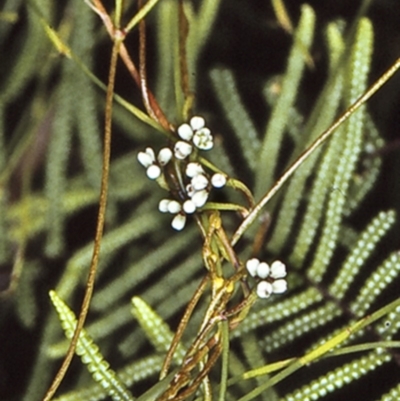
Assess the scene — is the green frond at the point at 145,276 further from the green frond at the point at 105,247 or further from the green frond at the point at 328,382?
the green frond at the point at 328,382

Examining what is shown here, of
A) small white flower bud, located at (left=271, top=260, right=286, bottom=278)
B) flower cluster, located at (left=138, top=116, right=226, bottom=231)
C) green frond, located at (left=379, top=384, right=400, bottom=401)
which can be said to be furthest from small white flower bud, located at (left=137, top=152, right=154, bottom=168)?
green frond, located at (left=379, top=384, right=400, bottom=401)

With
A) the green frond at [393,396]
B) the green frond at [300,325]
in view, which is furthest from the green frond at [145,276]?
the green frond at [393,396]

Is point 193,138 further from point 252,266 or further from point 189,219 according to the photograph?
point 189,219

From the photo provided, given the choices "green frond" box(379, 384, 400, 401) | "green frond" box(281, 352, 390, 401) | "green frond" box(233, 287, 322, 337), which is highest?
"green frond" box(233, 287, 322, 337)

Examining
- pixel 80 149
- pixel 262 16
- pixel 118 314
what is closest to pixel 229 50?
pixel 262 16

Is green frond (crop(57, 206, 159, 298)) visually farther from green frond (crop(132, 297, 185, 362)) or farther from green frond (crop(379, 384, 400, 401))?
green frond (crop(379, 384, 400, 401))

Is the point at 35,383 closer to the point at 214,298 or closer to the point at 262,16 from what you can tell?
the point at 214,298

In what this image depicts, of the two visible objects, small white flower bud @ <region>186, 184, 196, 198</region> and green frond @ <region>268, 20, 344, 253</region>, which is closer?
small white flower bud @ <region>186, 184, 196, 198</region>
